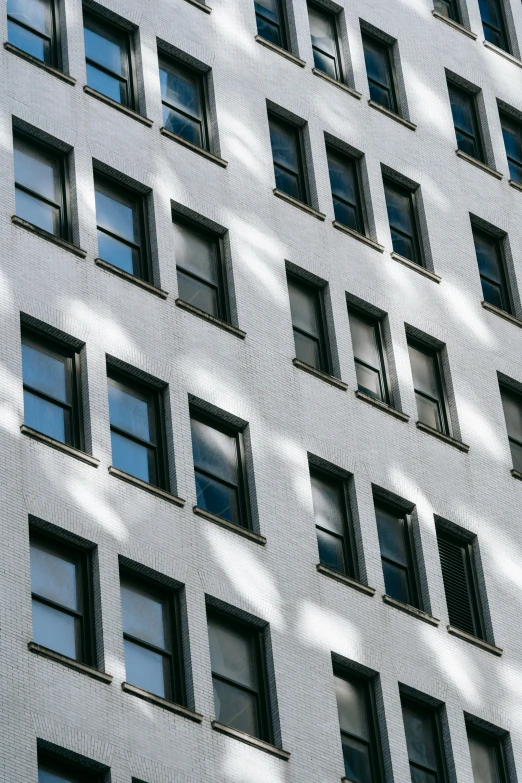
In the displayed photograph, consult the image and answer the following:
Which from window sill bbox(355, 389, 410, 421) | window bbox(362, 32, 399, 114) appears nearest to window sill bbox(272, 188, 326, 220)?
window sill bbox(355, 389, 410, 421)

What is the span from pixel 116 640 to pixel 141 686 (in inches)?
35.3

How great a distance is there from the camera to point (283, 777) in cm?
3841

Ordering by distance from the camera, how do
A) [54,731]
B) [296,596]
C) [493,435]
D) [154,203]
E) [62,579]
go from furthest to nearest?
[493,435]
[154,203]
[296,596]
[62,579]
[54,731]

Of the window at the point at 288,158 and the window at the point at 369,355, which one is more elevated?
the window at the point at 288,158

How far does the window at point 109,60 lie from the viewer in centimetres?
4550

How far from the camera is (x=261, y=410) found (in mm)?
42812

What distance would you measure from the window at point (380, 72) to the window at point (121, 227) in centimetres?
903

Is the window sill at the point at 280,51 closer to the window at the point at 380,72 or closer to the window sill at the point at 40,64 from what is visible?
the window at the point at 380,72

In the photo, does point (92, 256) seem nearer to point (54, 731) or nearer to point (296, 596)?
point (296, 596)

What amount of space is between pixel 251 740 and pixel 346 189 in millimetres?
14675

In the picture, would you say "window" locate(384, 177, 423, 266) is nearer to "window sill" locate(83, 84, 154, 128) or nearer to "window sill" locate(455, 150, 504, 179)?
"window sill" locate(455, 150, 504, 179)

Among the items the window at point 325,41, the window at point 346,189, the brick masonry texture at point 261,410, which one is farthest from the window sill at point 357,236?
the window at point 325,41

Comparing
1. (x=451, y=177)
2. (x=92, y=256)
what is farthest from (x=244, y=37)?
(x=92, y=256)

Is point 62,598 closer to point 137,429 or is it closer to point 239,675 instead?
point 239,675
